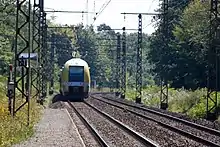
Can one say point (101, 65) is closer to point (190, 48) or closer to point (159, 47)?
point (159, 47)

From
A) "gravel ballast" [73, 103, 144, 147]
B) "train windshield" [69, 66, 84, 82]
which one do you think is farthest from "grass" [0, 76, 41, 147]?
"train windshield" [69, 66, 84, 82]

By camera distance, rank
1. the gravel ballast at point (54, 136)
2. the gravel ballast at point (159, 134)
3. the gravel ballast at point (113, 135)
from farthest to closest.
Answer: the gravel ballast at point (159, 134), the gravel ballast at point (113, 135), the gravel ballast at point (54, 136)

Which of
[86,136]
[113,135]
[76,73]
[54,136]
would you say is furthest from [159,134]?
[76,73]

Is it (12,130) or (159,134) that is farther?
(159,134)

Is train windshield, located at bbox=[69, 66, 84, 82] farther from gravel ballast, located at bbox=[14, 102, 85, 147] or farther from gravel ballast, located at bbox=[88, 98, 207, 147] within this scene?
gravel ballast, located at bbox=[14, 102, 85, 147]

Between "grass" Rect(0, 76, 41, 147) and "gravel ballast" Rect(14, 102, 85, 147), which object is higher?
"grass" Rect(0, 76, 41, 147)

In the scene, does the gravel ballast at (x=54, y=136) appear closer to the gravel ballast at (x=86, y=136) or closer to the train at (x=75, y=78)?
the gravel ballast at (x=86, y=136)

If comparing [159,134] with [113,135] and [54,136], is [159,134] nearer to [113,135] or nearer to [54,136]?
[113,135]

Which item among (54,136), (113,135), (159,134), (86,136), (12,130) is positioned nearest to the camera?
(12,130)

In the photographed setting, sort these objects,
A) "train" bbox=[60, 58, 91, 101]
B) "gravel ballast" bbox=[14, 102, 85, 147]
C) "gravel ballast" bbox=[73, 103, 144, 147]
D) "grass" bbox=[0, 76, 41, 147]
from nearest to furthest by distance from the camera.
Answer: "grass" bbox=[0, 76, 41, 147] < "gravel ballast" bbox=[14, 102, 85, 147] < "gravel ballast" bbox=[73, 103, 144, 147] < "train" bbox=[60, 58, 91, 101]

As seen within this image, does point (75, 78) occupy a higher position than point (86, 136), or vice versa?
point (75, 78)

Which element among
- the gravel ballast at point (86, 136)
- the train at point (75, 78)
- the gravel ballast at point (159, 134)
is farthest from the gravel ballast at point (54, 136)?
the train at point (75, 78)

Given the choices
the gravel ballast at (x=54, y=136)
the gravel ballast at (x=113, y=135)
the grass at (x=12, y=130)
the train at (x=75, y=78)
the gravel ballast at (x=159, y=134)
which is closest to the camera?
the grass at (x=12, y=130)

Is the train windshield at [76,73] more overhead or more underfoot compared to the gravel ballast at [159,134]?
more overhead
